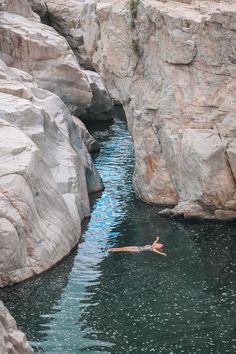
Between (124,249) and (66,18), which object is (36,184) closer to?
(124,249)

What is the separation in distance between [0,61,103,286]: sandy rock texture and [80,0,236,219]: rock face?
3.69 meters

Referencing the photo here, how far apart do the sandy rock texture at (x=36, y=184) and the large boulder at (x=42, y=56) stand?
748 cm

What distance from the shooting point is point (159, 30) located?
30.2 m

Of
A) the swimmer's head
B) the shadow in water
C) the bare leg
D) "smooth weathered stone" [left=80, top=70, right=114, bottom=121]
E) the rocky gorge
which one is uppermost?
the rocky gorge

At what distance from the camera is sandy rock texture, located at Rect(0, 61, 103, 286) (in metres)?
23.8

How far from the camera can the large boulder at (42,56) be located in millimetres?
41594

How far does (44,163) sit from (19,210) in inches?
149

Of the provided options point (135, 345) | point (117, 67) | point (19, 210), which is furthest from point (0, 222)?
point (117, 67)

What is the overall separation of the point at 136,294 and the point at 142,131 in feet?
37.7

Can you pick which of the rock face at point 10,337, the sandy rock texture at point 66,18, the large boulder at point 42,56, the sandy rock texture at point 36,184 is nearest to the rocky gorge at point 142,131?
the sandy rock texture at point 36,184

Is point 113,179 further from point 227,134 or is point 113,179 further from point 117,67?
point 227,134

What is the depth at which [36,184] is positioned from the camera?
85.8 feet

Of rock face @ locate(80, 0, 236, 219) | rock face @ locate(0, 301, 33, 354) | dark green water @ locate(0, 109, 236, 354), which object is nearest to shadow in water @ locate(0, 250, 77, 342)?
dark green water @ locate(0, 109, 236, 354)

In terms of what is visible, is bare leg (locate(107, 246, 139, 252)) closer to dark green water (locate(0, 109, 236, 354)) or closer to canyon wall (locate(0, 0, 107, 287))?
dark green water (locate(0, 109, 236, 354))
